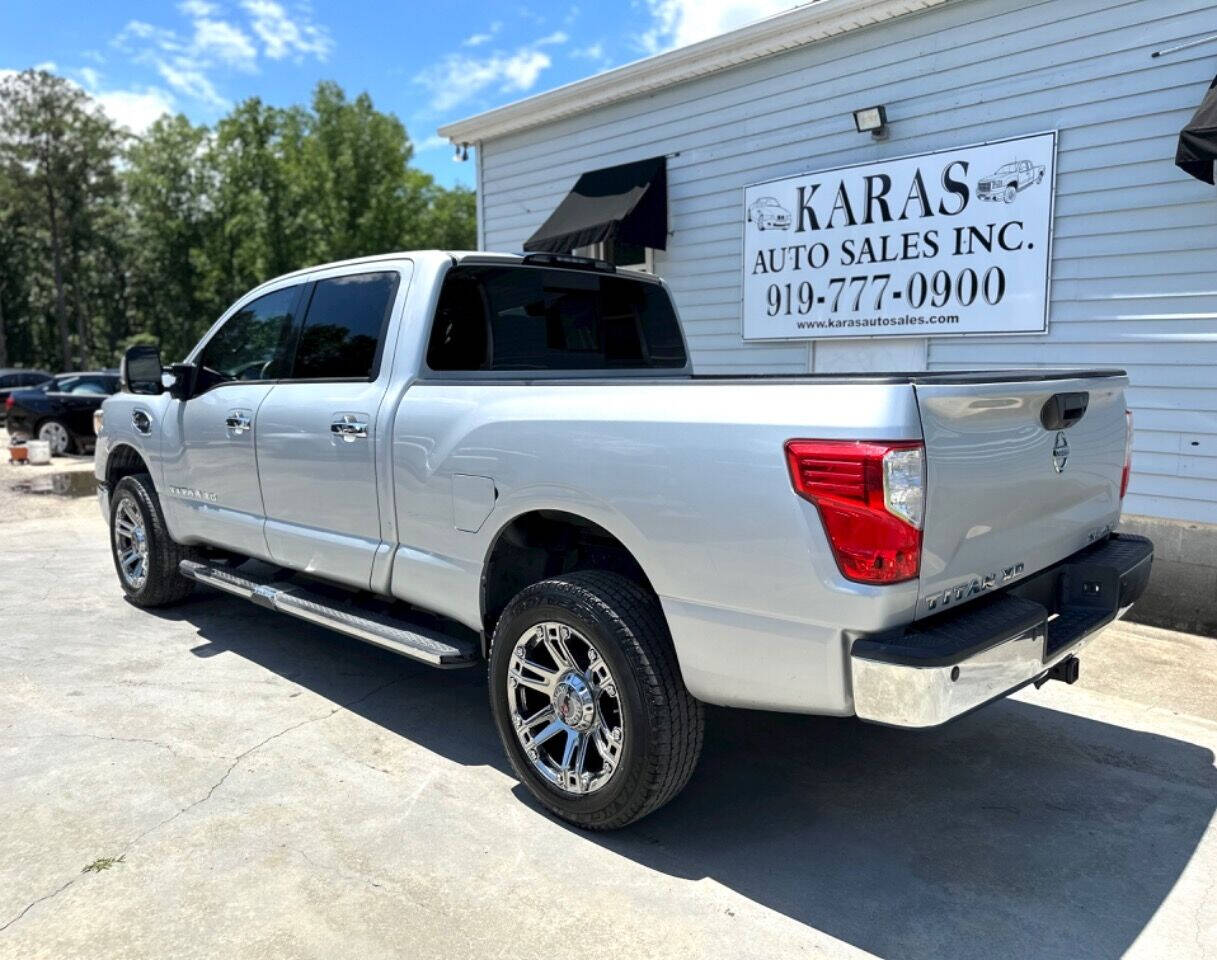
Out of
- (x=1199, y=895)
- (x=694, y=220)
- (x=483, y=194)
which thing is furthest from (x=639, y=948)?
(x=483, y=194)

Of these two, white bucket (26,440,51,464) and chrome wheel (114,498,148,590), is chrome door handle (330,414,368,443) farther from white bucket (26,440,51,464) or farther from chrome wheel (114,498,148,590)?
white bucket (26,440,51,464)

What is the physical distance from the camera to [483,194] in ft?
34.4

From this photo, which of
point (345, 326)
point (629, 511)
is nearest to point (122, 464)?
point (345, 326)

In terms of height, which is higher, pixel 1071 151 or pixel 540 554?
pixel 1071 151

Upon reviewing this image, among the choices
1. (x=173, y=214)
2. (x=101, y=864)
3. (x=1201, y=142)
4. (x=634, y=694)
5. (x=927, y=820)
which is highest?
(x=173, y=214)

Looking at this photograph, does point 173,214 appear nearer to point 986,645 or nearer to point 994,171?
point 994,171

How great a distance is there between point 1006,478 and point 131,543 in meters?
5.35

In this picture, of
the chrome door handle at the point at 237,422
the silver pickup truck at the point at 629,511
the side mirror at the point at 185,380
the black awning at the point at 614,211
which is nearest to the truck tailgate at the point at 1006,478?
the silver pickup truck at the point at 629,511

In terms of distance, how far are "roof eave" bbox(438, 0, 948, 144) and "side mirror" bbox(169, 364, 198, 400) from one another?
5196 millimetres

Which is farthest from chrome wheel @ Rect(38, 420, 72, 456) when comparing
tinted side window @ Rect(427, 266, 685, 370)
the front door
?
tinted side window @ Rect(427, 266, 685, 370)

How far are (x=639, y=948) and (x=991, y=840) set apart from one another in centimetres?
138

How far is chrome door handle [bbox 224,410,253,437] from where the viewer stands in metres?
4.59

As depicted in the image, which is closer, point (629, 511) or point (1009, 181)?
point (629, 511)

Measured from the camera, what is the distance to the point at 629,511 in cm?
285
